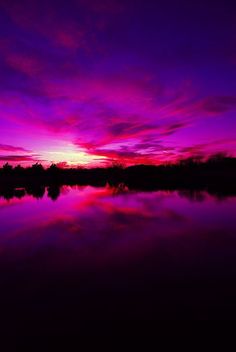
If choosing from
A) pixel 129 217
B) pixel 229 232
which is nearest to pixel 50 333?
pixel 229 232

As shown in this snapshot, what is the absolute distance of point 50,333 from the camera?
520 cm

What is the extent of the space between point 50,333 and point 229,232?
1086cm

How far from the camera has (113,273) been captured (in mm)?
8086

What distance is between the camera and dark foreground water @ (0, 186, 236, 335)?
229 inches

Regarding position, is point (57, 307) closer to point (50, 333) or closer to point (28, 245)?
point (50, 333)

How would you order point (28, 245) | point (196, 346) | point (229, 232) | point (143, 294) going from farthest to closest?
point (229, 232), point (28, 245), point (143, 294), point (196, 346)

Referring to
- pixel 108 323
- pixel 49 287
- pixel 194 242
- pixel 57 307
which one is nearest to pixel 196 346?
pixel 108 323

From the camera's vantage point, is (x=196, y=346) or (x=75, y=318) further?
(x=75, y=318)

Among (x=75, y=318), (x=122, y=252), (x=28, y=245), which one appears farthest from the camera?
(x=28, y=245)

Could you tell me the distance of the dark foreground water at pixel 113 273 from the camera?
19.1 feet

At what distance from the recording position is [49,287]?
283 inches

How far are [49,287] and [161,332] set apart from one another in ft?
11.7

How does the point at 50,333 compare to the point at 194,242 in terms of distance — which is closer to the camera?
the point at 50,333

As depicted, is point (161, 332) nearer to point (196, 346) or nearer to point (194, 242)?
point (196, 346)
